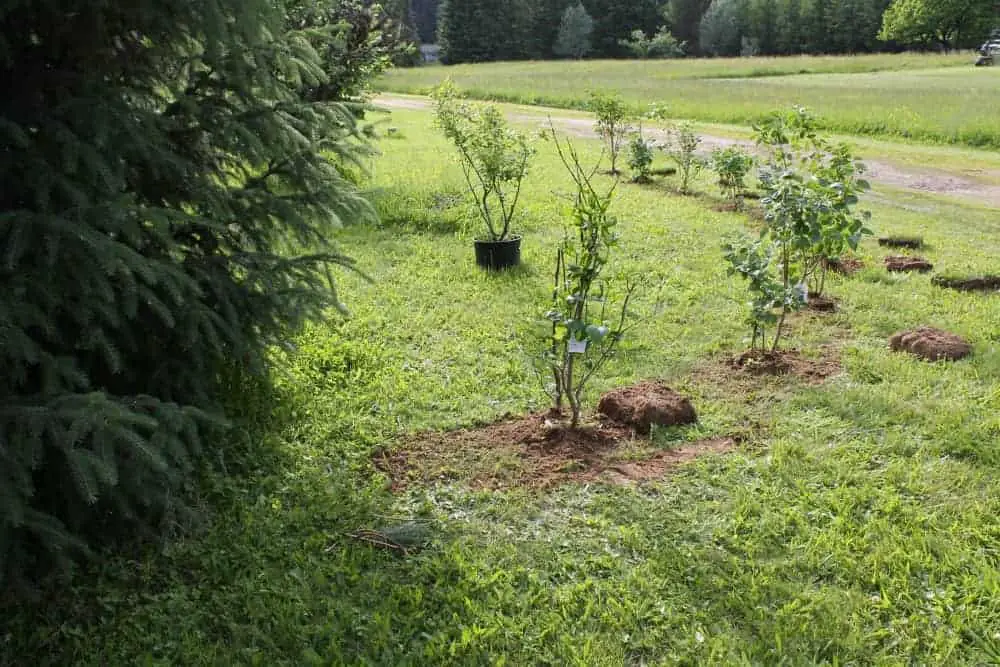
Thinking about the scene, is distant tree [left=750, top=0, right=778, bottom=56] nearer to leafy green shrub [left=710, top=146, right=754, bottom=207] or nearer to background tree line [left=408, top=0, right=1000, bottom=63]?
background tree line [left=408, top=0, right=1000, bottom=63]

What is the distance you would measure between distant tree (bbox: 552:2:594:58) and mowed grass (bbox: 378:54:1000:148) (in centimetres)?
1245

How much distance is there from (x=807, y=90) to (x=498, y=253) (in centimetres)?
2374

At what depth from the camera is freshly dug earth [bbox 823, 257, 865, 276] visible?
6.85 metres

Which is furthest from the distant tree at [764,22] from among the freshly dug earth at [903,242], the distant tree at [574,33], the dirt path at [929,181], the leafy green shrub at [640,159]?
the freshly dug earth at [903,242]

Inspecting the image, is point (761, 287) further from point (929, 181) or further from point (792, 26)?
point (792, 26)

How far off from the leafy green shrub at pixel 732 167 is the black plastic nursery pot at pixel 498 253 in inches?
134

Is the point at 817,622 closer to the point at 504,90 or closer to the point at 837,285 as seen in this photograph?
the point at 837,285

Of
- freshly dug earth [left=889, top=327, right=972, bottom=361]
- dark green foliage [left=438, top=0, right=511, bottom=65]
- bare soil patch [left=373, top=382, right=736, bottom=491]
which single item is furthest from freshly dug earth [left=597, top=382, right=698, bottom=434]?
dark green foliage [left=438, top=0, right=511, bottom=65]

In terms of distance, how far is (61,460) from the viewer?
2617mm

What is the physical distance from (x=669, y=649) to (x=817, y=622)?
1.80 feet

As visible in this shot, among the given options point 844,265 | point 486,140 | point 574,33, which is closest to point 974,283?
point 844,265

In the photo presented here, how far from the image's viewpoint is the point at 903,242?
7.74 meters

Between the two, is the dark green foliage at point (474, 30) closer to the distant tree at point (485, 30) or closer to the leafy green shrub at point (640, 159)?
the distant tree at point (485, 30)

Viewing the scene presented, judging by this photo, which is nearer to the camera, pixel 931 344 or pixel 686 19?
pixel 931 344
